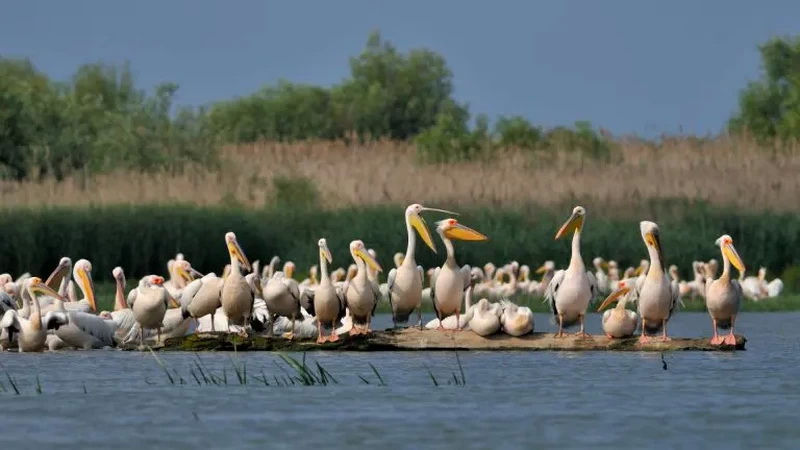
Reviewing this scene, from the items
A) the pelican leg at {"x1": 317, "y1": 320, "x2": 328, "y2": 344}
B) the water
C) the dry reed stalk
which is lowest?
the water

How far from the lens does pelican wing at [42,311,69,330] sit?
18.7m

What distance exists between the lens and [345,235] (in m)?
29.6

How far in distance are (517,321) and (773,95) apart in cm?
3756

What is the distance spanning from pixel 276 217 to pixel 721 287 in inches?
555

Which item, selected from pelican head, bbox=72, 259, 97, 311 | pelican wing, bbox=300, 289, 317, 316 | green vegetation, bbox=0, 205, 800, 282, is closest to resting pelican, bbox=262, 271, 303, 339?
pelican wing, bbox=300, 289, 317, 316

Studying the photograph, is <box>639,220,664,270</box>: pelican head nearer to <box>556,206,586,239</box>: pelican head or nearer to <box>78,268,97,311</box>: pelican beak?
<box>556,206,586,239</box>: pelican head

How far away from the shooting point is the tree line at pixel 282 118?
37188 millimetres

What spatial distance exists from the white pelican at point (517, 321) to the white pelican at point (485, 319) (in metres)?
0.06

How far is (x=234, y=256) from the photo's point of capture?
18625mm

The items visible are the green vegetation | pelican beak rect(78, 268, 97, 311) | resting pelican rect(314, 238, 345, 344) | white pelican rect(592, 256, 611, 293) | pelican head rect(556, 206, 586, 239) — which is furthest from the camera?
the green vegetation

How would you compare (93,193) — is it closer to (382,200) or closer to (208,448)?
(382,200)

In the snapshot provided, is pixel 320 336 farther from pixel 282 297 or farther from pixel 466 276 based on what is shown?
pixel 466 276

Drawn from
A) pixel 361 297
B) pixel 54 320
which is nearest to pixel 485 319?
pixel 361 297

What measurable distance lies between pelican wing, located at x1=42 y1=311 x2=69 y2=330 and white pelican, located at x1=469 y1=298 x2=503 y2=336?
3.83 metres
